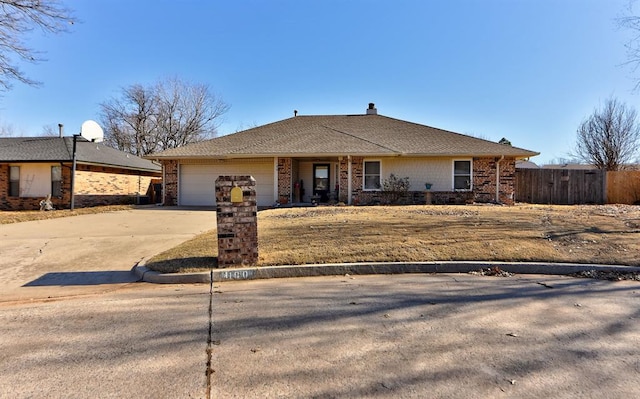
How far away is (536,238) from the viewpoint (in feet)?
24.5

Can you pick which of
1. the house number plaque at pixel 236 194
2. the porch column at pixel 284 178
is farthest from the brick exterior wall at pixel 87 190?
the house number plaque at pixel 236 194

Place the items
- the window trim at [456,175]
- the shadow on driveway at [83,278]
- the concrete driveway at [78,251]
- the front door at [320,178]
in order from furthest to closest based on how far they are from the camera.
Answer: the front door at [320,178], the window trim at [456,175], the shadow on driveway at [83,278], the concrete driveway at [78,251]

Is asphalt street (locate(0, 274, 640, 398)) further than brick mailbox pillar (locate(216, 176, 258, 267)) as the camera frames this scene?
No

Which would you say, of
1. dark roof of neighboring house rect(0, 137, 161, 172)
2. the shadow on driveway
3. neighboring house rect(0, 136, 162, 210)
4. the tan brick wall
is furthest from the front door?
the shadow on driveway

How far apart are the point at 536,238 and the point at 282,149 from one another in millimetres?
11826

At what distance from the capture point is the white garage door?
59.4 feet

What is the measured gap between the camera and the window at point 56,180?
19.5 metres

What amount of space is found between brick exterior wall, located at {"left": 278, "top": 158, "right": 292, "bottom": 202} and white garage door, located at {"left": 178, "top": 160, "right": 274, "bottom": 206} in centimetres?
92

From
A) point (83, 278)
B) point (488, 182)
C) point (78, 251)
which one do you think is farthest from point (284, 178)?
point (83, 278)

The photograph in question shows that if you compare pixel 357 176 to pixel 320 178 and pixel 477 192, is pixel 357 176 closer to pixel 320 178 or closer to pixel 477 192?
pixel 320 178

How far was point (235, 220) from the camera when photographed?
6156 mm

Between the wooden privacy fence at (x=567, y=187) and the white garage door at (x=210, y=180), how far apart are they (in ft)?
44.3

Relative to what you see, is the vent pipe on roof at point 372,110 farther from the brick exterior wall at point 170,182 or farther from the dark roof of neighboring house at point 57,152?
the dark roof of neighboring house at point 57,152

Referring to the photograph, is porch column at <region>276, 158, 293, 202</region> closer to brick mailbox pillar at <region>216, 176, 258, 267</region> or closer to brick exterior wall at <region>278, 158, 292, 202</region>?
brick exterior wall at <region>278, 158, 292, 202</region>
